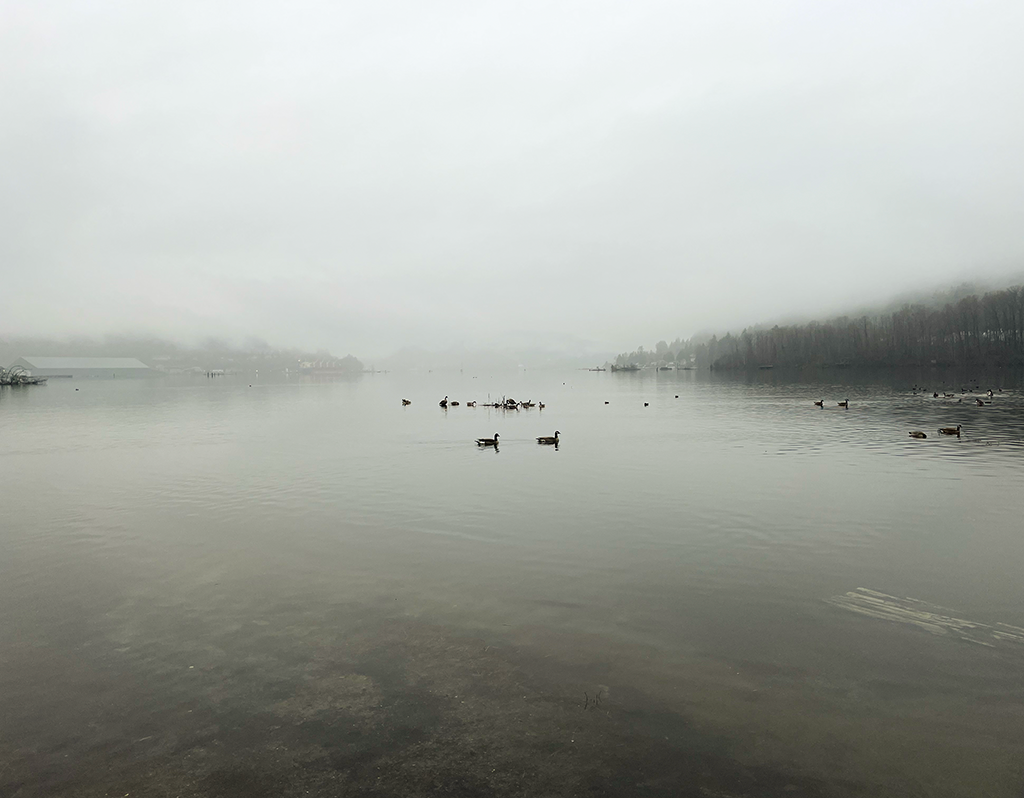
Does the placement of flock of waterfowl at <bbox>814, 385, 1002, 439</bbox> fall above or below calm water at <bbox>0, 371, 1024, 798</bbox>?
above

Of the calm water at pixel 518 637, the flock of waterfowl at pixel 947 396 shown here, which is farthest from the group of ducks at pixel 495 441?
the flock of waterfowl at pixel 947 396

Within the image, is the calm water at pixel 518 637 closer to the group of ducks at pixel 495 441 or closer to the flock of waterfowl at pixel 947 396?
the group of ducks at pixel 495 441

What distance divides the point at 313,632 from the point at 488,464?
2662cm

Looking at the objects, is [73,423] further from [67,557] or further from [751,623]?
[751,623]

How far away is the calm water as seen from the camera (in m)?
9.61

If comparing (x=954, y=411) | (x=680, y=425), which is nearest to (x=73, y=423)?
(x=680, y=425)

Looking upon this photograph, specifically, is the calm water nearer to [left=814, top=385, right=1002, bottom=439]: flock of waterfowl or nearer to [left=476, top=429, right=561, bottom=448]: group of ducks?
[left=476, top=429, right=561, bottom=448]: group of ducks

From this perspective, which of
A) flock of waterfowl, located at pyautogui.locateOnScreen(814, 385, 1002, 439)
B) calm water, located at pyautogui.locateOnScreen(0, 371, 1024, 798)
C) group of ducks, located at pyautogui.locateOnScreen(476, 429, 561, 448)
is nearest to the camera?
calm water, located at pyautogui.locateOnScreen(0, 371, 1024, 798)

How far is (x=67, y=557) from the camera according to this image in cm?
2109

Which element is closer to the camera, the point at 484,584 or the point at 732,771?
the point at 732,771

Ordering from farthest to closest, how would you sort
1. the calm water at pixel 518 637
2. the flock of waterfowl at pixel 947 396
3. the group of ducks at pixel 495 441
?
the group of ducks at pixel 495 441, the flock of waterfowl at pixel 947 396, the calm water at pixel 518 637

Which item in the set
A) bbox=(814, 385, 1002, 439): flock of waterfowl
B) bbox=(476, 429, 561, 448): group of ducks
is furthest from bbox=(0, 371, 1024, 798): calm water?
bbox=(814, 385, 1002, 439): flock of waterfowl

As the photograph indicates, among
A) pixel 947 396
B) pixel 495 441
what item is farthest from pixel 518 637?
pixel 947 396

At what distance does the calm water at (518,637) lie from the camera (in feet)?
31.5
